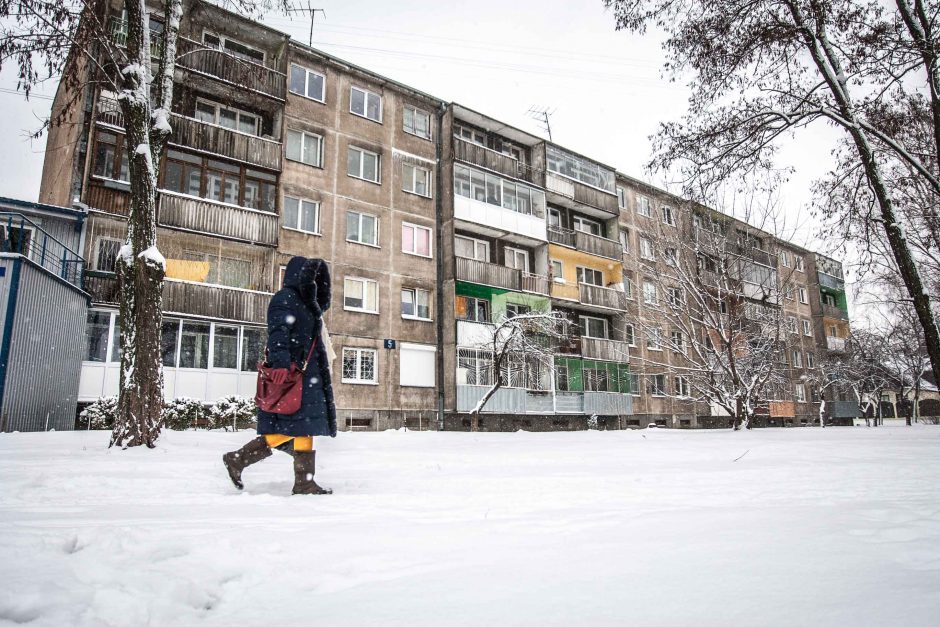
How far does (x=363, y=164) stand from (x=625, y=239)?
57.1 ft

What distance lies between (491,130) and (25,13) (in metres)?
22.4

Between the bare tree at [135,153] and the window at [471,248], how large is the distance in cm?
1743

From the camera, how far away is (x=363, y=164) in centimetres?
2409

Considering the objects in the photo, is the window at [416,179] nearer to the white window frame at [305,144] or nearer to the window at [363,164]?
the window at [363,164]

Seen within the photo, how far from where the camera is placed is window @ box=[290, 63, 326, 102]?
74.9 feet

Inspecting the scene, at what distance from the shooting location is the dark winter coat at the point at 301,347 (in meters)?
4.38

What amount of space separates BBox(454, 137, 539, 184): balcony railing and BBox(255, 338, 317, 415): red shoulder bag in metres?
22.7

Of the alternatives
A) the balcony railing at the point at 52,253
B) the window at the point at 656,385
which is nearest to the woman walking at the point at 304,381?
the balcony railing at the point at 52,253

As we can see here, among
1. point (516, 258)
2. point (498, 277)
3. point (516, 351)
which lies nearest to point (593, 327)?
point (516, 258)

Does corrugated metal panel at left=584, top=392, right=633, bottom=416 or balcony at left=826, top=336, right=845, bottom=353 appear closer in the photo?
corrugated metal panel at left=584, top=392, right=633, bottom=416

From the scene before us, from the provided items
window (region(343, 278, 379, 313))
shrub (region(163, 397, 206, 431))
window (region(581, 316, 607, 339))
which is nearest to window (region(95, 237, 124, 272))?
shrub (region(163, 397, 206, 431))

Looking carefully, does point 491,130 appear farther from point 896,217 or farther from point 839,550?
point 839,550

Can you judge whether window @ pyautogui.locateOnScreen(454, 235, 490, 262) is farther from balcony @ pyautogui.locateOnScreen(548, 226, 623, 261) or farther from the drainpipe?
balcony @ pyautogui.locateOnScreen(548, 226, 623, 261)

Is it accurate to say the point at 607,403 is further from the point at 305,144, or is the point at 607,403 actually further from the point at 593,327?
the point at 305,144
